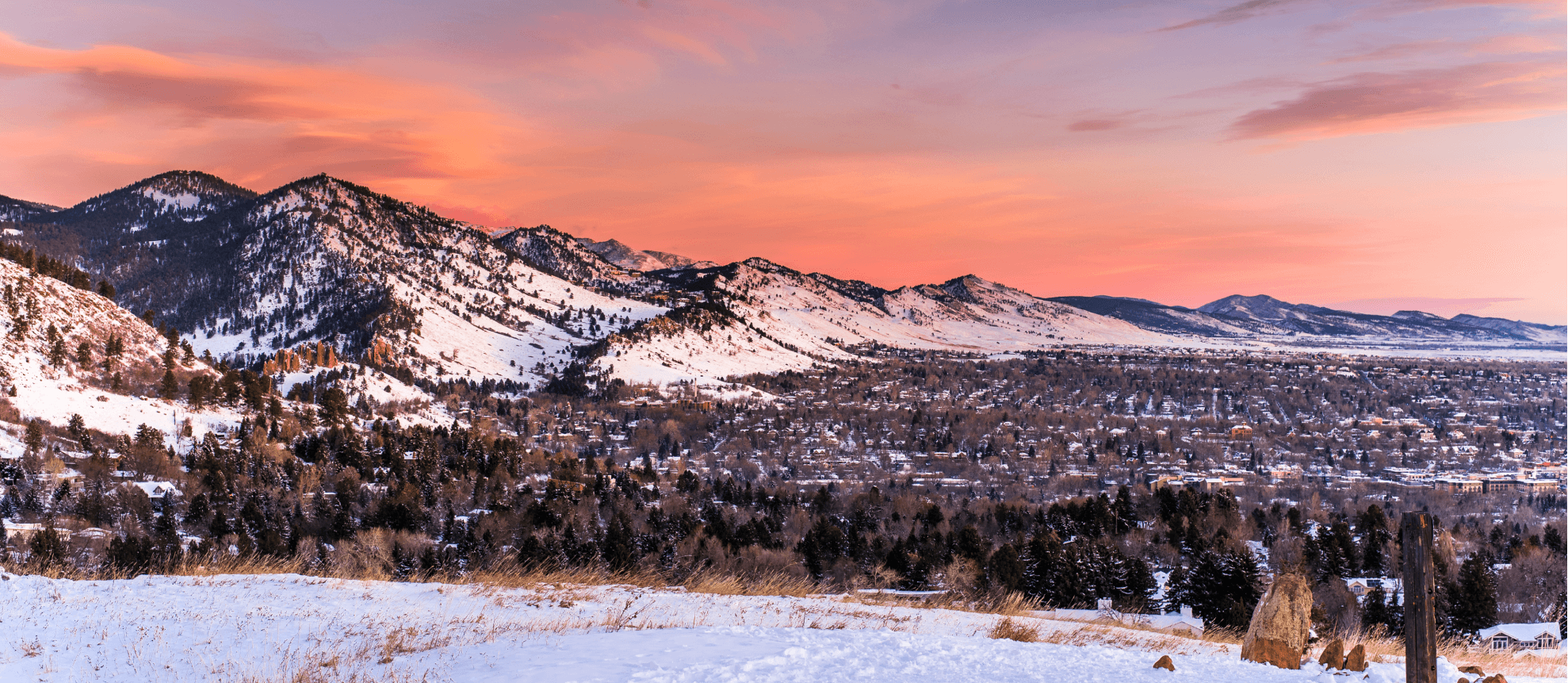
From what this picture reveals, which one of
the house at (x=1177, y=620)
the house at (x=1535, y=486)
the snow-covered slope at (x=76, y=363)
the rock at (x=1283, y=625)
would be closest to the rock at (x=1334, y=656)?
the rock at (x=1283, y=625)

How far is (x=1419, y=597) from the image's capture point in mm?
9148

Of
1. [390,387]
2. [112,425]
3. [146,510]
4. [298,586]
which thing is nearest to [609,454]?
[390,387]

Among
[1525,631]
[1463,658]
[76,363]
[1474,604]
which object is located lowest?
[1525,631]

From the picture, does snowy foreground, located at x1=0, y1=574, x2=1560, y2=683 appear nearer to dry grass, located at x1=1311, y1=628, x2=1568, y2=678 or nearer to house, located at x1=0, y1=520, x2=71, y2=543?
dry grass, located at x1=1311, y1=628, x2=1568, y2=678

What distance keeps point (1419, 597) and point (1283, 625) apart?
2.91m

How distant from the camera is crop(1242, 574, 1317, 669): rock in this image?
1162 centimetres

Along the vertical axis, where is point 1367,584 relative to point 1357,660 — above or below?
below

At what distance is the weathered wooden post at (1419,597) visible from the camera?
357 inches

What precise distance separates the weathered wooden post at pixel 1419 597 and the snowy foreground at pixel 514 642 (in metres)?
1.50

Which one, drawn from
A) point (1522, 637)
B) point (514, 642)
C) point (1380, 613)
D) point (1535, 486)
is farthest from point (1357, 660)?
point (1535, 486)

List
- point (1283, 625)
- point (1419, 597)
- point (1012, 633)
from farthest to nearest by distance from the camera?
1. point (1012, 633)
2. point (1283, 625)
3. point (1419, 597)

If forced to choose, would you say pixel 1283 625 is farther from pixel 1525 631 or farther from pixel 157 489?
pixel 157 489

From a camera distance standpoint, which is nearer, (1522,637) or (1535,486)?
(1522,637)

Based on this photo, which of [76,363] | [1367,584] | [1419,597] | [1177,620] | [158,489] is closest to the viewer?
[1419,597]
